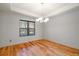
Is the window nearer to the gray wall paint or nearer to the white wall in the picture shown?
the white wall

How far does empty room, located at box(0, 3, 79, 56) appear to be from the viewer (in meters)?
1.94

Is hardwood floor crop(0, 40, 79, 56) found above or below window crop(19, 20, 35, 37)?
below

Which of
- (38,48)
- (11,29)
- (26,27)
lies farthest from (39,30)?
(11,29)

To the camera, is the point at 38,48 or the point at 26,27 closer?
the point at 26,27

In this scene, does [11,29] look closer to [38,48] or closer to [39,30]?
[39,30]

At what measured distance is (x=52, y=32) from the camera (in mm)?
2209

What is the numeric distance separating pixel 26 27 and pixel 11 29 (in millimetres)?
528

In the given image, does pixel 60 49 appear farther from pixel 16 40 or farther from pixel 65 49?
pixel 16 40

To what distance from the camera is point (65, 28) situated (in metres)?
1.99

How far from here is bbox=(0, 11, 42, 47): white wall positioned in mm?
2123

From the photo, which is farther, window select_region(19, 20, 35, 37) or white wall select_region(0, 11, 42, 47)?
white wall select_region(0, 11, 42, 47)

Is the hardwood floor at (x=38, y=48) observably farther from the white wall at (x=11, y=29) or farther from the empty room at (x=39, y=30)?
the white wall at (x=11, y=29)

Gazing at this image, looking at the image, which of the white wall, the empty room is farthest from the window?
the white wall

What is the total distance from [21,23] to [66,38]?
1.42m
